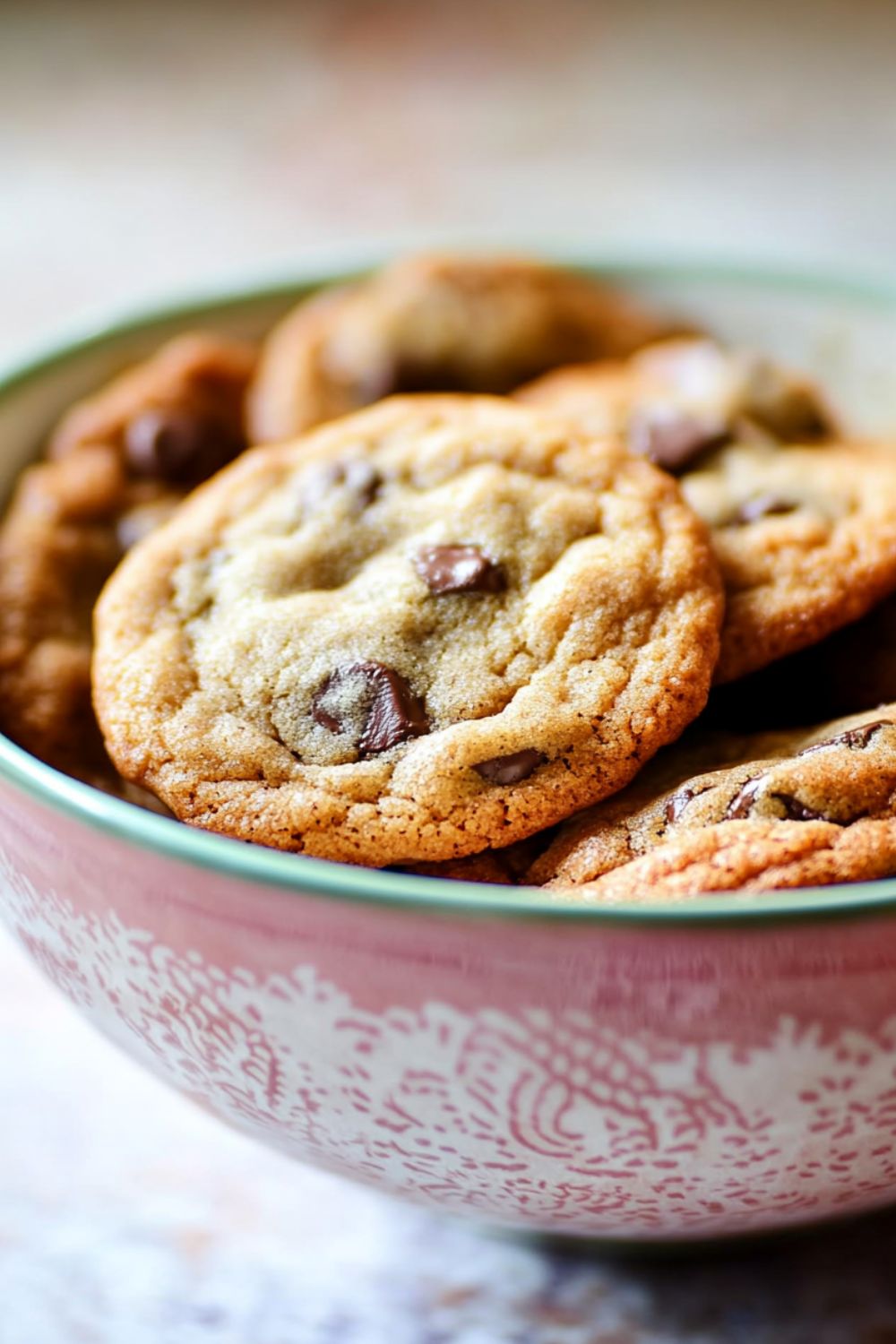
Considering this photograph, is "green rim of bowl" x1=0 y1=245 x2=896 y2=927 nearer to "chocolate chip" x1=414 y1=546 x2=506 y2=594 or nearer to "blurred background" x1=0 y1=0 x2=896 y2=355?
"chocolate chip" x1=414 y1=546 x2=506 y2=594

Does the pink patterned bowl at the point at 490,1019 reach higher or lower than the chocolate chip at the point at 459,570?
lower

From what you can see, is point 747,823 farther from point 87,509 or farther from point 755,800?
point 87,509

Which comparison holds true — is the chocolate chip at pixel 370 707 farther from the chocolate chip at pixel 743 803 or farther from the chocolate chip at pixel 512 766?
the chocolate chip at pixel 743 803

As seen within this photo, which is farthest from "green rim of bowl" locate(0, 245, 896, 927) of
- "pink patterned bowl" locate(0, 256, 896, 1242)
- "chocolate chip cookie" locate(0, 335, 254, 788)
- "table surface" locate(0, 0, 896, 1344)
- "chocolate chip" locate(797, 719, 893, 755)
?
"table surface" locate(0, 0, 896, 1344)

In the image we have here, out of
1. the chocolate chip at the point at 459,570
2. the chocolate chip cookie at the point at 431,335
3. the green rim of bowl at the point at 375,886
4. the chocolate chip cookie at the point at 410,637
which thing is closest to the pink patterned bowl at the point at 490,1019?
the green rim of bowl at the point at 375,886

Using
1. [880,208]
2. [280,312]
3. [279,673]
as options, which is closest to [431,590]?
[279,673]
